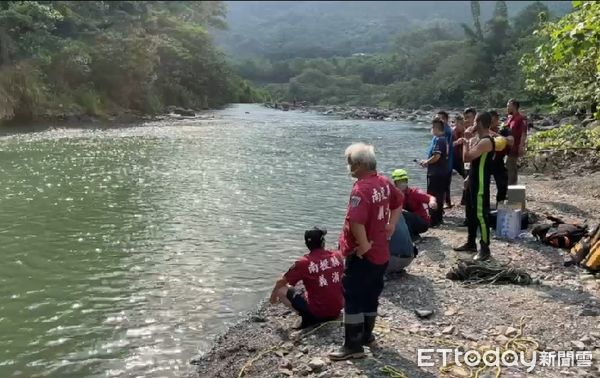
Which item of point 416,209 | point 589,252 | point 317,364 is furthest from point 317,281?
point 589,252

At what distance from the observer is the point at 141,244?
11727mm

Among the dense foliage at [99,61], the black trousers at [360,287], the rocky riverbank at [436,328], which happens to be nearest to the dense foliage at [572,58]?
the rocky riverbank at [436,328]

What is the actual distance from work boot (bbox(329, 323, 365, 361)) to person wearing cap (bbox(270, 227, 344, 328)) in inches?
39.9

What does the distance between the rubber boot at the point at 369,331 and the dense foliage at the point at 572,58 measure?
3.45 meters

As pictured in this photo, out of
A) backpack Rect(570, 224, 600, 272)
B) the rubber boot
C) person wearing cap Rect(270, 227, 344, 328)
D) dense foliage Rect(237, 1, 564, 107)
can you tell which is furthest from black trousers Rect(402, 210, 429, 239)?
dense foliage Rect(237, 1, 564, 107)

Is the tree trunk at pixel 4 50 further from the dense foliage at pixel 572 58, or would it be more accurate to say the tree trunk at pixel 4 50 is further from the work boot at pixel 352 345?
the work boot at pixel 352 345

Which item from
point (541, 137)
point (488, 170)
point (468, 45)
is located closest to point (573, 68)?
point (541, 137)

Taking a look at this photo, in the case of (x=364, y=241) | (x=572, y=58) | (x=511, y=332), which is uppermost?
(x=572, y=58)

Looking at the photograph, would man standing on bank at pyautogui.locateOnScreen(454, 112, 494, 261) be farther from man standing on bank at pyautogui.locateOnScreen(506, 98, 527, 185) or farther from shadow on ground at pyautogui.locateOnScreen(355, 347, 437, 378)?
man standing on bank at pyautogui.locateOnScreen(506, 98, 527, 185)

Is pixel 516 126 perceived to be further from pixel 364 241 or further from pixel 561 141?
pixel 364 241

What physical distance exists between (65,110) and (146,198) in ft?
84.6

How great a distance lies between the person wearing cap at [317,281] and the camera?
6.90 meters

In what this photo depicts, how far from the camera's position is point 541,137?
1797cm

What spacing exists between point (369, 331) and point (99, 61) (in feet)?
145
